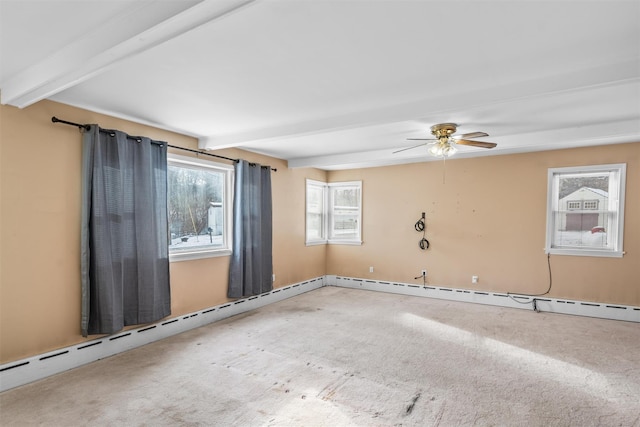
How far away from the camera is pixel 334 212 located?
7.26 metres

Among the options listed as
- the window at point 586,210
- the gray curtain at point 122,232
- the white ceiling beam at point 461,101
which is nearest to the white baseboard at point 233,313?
the gray curtain at point 122,232

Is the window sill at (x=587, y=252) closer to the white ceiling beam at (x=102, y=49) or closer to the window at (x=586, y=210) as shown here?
the window at (x=586, y=210)

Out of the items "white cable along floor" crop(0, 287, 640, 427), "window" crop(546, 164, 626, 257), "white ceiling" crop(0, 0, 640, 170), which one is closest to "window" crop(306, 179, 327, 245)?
"white cable along floor" crop(0, 287, 640, 427)

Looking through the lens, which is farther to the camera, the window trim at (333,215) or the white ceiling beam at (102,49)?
the window trim at (333,215)

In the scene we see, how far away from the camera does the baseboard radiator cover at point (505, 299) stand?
4738 millimetres

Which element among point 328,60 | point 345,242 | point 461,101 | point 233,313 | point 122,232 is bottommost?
point 233,313

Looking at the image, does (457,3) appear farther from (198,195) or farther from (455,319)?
(455,319)

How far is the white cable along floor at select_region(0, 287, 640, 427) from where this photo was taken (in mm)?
2463

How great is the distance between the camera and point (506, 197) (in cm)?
547

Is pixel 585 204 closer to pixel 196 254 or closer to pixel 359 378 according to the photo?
pixel 359 378

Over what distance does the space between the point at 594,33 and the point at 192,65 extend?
8.27 ft

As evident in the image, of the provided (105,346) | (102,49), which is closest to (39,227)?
(105,346)

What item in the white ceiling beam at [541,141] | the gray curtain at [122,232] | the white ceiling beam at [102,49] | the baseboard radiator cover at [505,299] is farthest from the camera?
the baseboard radiator cover at [505,299]

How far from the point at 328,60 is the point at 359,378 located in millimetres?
2617
